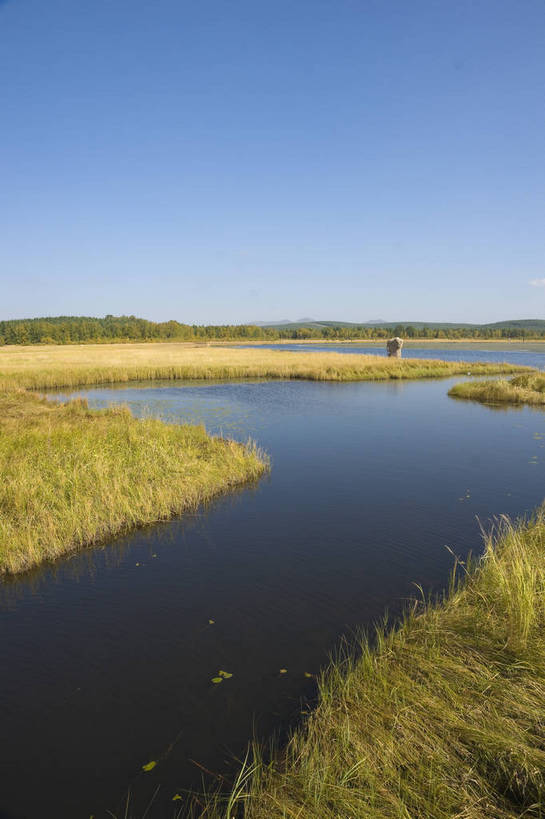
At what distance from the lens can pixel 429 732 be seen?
15.4 feet

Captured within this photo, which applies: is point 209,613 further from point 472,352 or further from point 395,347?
point 472,352

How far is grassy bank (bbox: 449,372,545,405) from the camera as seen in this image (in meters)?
33.3

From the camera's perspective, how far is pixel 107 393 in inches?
1487

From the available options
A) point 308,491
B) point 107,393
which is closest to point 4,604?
point 308,491

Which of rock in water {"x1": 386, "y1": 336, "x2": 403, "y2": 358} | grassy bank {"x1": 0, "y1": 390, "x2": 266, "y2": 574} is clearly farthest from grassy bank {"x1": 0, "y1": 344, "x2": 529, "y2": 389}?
grassy bank {"x1": 0, "y1": 390, "x2": 266, "y2": 574}

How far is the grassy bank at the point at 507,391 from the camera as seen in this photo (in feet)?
109

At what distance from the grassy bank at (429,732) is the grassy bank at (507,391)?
30040 mm

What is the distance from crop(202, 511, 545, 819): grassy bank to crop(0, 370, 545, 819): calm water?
0.85 metres

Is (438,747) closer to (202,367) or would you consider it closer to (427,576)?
(427,576)

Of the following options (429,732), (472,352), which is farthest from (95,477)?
(472,352)

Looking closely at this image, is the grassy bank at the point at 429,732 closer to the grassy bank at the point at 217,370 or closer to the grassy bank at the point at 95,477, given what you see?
the grassy bank at the point at 95,477

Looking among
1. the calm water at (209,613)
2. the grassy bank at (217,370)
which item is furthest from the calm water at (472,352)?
the calm water at (209,613)

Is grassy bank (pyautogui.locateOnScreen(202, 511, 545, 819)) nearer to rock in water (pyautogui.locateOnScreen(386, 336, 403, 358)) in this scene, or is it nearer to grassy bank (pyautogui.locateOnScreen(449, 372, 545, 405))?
grassy bank (pyautogui.locateOnScreen(449, 372, 545, 405))

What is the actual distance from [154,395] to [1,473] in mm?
24654
